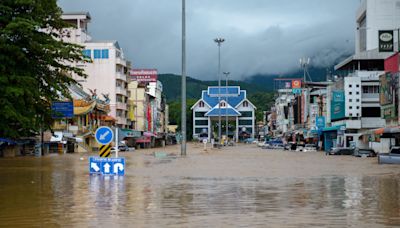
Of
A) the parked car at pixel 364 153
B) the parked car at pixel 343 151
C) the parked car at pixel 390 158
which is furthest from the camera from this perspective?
the parked car at pixel 343 151

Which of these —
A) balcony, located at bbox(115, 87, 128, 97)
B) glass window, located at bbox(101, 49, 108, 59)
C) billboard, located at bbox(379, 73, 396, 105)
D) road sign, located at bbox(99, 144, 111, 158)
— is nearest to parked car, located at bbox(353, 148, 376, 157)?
billboard, located at bbox(379, 73, 396, 105)

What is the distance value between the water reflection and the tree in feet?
13.5

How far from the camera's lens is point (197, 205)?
52.6ft

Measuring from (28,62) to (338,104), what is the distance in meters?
66.3

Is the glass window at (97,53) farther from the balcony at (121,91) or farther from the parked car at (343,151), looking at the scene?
the parked car at (343,151)

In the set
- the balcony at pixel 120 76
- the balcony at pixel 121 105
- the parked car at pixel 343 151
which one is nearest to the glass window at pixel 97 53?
the balcony at pixel 120 76

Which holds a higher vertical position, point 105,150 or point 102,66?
point 102,66

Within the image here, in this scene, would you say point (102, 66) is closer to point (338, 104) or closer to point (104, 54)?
point (104, 54)

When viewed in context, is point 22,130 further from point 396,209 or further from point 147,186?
point 396,209

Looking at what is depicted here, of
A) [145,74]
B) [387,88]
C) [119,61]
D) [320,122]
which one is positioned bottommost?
[320,122]

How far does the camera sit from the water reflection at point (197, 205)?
12.9 metres

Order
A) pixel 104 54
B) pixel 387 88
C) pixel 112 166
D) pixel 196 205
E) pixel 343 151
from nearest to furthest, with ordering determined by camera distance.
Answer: pixel 196 205 < pixel 112 166 < pixel 387 88 < pixel 343 151 < pixel 104 54

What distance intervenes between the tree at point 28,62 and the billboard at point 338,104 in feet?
202

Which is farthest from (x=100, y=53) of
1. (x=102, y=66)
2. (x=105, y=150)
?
(x=105, y=150)
